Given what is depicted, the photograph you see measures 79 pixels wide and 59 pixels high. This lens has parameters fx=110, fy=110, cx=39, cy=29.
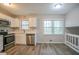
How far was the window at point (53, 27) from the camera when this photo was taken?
3.91 meters

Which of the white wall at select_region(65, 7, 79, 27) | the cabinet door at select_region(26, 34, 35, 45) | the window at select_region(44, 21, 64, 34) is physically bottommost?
the cabinet door at select_region(26, 34, 35, 45)

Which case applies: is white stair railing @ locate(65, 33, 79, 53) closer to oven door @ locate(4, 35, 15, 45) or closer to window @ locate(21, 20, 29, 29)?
window @ locate(21, 20, 29, 29)

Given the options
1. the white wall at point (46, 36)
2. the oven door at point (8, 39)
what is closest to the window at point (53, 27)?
the white wall at point (46, 36)

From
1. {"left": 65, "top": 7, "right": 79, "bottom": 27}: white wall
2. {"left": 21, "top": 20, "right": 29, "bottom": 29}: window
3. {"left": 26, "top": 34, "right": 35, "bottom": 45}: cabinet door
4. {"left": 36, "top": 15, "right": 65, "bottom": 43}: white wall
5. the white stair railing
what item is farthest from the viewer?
{"left": 26, "top": 34, "right": 35, "bottom": 45}: cabinet door

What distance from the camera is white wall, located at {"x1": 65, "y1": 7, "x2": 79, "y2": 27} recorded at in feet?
11.2

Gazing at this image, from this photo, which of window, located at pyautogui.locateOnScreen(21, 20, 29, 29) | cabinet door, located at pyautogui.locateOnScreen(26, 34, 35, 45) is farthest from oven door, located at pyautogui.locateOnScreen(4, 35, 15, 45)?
cabinet door, located at pyautogui.locateOnScreen(26, 34, 35, 45)

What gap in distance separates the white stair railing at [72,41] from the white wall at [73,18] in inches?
15.2

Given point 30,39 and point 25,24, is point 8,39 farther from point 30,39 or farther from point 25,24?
point 30,39

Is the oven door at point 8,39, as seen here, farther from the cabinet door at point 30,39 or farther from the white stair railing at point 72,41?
the white stair railing at point 72,41

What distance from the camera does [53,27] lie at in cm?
402

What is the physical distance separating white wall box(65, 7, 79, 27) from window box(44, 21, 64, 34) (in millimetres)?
248

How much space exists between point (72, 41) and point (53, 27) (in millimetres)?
875

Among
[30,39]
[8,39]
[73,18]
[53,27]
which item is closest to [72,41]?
[73,18]

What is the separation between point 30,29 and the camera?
432 cm
